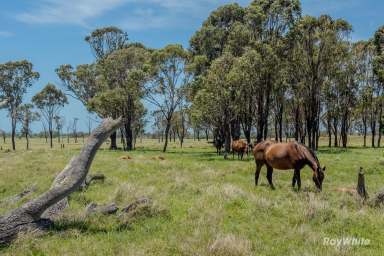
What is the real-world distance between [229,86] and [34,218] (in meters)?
36.9

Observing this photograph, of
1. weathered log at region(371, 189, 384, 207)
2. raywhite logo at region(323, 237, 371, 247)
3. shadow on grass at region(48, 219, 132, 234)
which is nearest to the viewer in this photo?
raywhite logo at region(323, 237, 371, 247)

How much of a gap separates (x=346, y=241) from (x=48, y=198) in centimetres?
742

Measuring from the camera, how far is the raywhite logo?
30.4 ft

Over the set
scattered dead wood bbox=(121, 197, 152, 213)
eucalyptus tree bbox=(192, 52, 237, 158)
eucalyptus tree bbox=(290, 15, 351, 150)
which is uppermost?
eucalyptus tree bbox=(290, 15, 351, 150)

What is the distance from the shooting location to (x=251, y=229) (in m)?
10.7

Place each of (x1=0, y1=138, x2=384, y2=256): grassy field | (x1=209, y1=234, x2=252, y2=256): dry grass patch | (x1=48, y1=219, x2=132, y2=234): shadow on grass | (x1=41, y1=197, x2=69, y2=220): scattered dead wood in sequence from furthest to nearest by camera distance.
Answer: (x1=41, y1=197, x2=69, y2=220): scattered dead wood → (x1=48, y1=219, x2=132, y2=234): shadow on grass → (x1=0, y1=138, x2=384, y2=256): grassy field → (x1=209, y1=234, x2=252, y2=256): dry grass patch

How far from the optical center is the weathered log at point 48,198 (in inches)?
374

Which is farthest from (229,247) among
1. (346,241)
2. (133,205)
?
(133,205)

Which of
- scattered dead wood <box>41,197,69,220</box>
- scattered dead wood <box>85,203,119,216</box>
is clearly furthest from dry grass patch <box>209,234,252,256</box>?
scattered dead wood <box>41,197,69,220</box>

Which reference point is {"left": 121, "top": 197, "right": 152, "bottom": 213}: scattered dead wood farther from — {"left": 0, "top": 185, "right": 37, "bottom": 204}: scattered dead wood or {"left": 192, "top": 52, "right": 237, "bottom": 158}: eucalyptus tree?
{"left": 192, "top": 52, "right": 237, "bottom": 158}: eucalyptus tree

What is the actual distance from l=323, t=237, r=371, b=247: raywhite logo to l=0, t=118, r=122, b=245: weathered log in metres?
6.19

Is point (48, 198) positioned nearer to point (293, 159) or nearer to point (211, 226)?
point (211, 226)

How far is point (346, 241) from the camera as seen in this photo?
949 centimetres

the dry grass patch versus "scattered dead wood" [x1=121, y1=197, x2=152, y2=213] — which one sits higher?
"scattered dead wood" [x1=121, y1=197, x2=152, y2=213]
